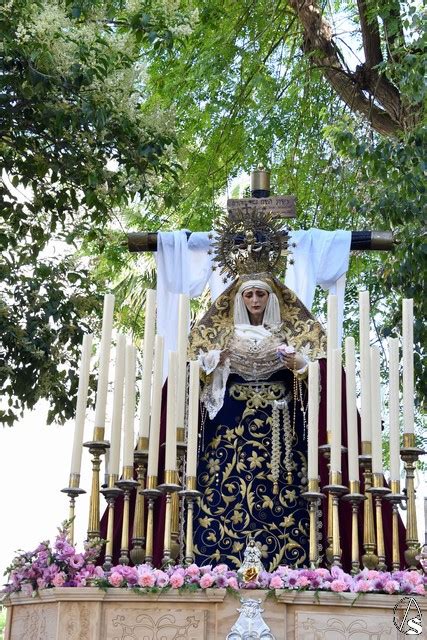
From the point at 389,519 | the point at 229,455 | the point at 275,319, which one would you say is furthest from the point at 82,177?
the point at 389,519

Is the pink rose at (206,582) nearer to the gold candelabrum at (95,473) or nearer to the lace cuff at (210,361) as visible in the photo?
the gold candelabrum at (95,473)

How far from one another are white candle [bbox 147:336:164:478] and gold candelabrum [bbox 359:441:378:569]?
957 mm

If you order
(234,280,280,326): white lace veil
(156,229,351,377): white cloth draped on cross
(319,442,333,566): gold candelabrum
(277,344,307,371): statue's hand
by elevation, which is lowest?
(319,442,333,566): gold candelabrum

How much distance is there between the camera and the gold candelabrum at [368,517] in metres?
5.53

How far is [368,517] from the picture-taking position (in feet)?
18.6

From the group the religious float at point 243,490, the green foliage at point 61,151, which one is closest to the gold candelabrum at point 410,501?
the religious float at point 243,490

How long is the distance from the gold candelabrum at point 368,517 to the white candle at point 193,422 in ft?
2.61

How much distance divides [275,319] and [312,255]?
99 cm

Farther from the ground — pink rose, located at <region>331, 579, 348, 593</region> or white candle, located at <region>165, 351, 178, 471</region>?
white candle, located at <region>165, 351, 178, 471</region>

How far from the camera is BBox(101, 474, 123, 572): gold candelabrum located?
18.6 ft

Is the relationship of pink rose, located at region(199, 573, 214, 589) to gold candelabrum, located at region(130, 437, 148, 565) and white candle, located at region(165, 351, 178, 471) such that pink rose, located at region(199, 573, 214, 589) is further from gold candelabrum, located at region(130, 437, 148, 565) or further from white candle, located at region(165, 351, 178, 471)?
gold candelabrum, located at region(130, 437, 148, 565)

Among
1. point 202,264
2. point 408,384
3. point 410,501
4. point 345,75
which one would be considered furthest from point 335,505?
point 345,75

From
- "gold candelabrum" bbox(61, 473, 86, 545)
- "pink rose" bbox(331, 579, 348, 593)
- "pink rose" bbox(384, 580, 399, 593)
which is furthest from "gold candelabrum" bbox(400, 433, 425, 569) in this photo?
"gold candelabrum" bbox(61, 473, 86, 545)

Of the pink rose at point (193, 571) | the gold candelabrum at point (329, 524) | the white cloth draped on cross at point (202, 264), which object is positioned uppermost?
the white cloth draped on cross at point (202, 264)
